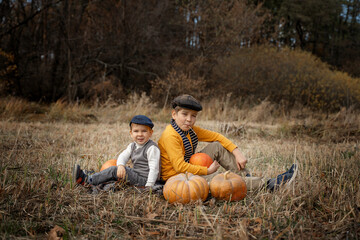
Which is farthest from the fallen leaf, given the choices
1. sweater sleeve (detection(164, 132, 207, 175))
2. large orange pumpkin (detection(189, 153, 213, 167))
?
large orange pumpkin (detection(189, 153, 213, 167))

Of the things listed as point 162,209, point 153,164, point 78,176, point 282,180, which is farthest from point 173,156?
point 282,180

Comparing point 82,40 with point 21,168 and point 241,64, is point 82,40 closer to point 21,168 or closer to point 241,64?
point 241,64

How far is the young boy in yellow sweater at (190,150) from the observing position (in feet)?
11.2

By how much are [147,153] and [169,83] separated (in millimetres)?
→ 10897

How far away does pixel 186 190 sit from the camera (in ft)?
9.57

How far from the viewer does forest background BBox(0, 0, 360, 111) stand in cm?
1384

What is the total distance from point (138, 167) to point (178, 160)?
1.87ft

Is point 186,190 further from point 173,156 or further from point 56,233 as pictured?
point 56,233

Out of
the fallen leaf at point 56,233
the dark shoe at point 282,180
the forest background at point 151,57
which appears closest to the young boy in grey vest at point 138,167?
the fallen leaf at point 56,233

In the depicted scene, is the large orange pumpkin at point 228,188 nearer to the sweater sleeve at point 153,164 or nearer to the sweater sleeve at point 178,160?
the sweater sleeve at point 178,160

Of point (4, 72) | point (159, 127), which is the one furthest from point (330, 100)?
point (4, 72)

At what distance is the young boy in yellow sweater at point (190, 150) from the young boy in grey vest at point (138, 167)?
0.20 meters

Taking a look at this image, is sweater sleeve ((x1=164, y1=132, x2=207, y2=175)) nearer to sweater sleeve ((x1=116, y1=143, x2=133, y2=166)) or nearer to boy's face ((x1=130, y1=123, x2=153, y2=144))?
boy's face ((x1=130, y1=123, x2=153, y2=144))

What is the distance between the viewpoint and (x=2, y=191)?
2.74 m
